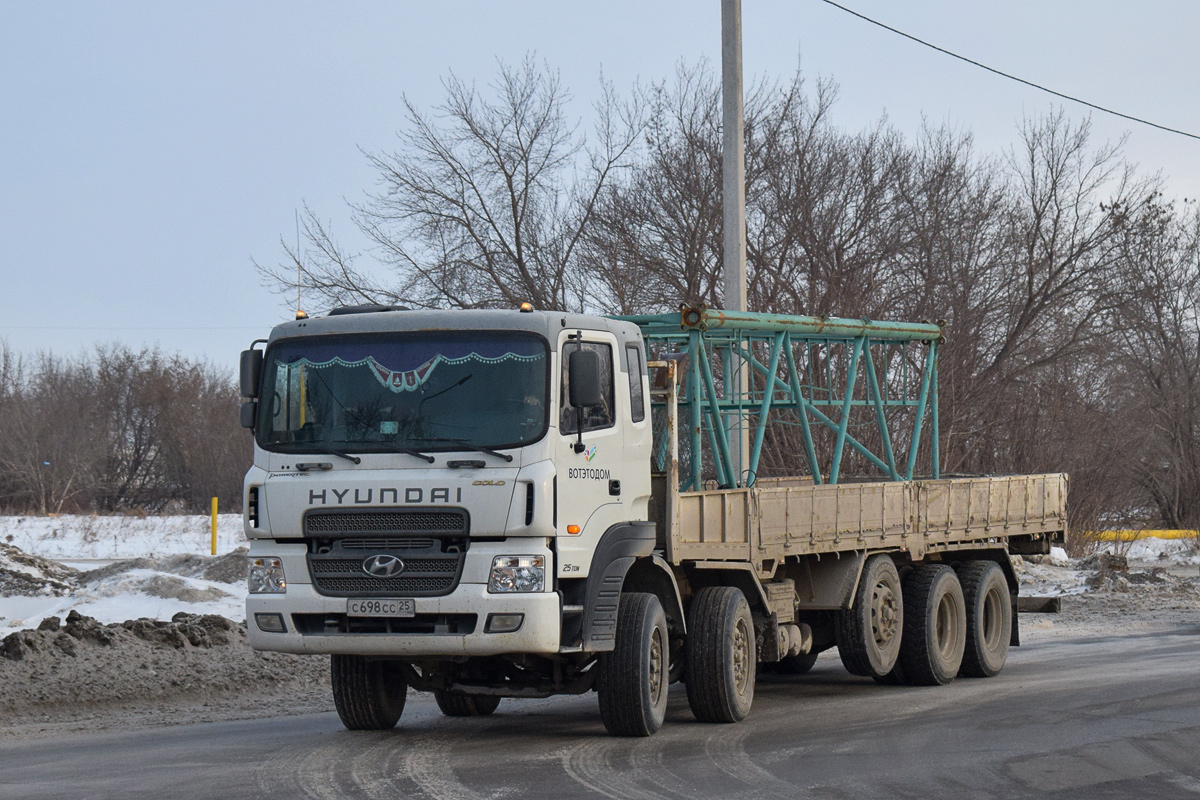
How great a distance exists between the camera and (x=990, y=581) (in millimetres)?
13992

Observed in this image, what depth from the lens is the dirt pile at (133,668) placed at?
461 inches

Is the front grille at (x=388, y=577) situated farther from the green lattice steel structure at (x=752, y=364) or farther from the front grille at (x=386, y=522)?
the green lattice steel structure at (x=752, y=364)

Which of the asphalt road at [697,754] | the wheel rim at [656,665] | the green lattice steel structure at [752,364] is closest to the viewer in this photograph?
the asphalt road at [697,754]

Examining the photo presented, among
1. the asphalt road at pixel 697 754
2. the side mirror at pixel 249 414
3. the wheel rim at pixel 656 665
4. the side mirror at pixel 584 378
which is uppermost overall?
the side mirror at pixel 584 378

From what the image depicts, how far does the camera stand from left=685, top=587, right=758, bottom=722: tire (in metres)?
9.76

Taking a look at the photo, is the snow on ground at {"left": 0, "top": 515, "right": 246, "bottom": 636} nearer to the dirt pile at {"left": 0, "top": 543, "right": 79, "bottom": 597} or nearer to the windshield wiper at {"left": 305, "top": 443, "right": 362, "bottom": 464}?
the dirt pile at {"left": 0, "top": 543, "right": 79, "bottom": 597}

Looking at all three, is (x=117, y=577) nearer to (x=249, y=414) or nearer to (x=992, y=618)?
(x=249, y=414)

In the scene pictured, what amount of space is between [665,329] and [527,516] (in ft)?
12.1

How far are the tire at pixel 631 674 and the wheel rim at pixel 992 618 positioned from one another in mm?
5766

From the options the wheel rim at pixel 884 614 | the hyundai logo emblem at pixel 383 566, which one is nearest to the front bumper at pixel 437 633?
the hyundai logo emblem at pixel 383 566

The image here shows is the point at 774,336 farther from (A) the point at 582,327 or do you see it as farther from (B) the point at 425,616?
(B) the point at 425,616

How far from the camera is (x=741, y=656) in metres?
10.2

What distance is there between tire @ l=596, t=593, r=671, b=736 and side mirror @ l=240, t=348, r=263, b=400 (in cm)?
278

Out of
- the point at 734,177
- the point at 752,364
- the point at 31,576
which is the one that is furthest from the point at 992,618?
the point at 31,576
